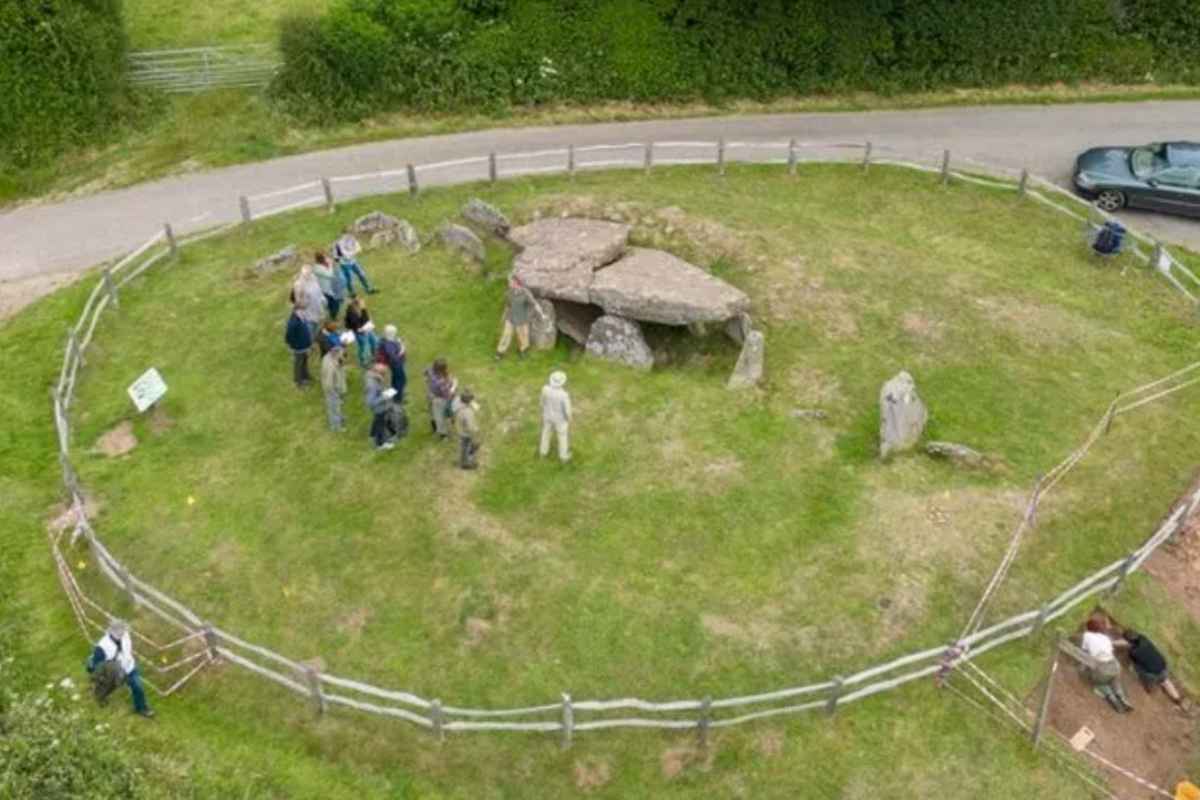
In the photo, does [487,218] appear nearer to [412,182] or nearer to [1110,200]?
[412,182]

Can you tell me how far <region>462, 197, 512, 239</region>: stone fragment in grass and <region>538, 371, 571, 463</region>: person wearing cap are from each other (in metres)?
7.34

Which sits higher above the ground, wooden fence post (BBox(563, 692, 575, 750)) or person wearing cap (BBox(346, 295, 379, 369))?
person wearing cap (BBox(346, 295, 379, 369))

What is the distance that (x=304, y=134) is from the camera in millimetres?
30203

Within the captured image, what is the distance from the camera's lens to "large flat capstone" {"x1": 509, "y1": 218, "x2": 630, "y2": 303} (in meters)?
21.4

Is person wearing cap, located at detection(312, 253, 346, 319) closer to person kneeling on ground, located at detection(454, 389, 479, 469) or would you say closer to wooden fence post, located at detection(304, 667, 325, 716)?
person kneeling on ground, located at detection(454, 389, 479, 469)

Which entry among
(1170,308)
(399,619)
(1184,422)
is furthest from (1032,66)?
(399,619)

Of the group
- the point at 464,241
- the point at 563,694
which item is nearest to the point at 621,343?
the point at 464,241

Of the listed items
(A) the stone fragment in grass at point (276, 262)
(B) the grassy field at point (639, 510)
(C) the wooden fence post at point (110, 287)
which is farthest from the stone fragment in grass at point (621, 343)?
(C) the wooden fence post at point (110, 287)

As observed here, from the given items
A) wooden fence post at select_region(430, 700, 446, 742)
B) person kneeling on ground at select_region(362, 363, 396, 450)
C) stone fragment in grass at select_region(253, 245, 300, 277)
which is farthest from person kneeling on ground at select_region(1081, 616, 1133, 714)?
stone fragment in grass at select_region(253, 245, 300, 277)

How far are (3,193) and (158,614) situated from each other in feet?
53.9

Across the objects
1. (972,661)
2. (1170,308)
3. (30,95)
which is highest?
(30,95)

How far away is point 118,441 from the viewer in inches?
776

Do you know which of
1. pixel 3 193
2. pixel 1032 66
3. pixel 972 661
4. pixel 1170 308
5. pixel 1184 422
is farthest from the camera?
pixel 1032 66

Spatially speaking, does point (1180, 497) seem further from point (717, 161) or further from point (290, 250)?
point (290, 250)
